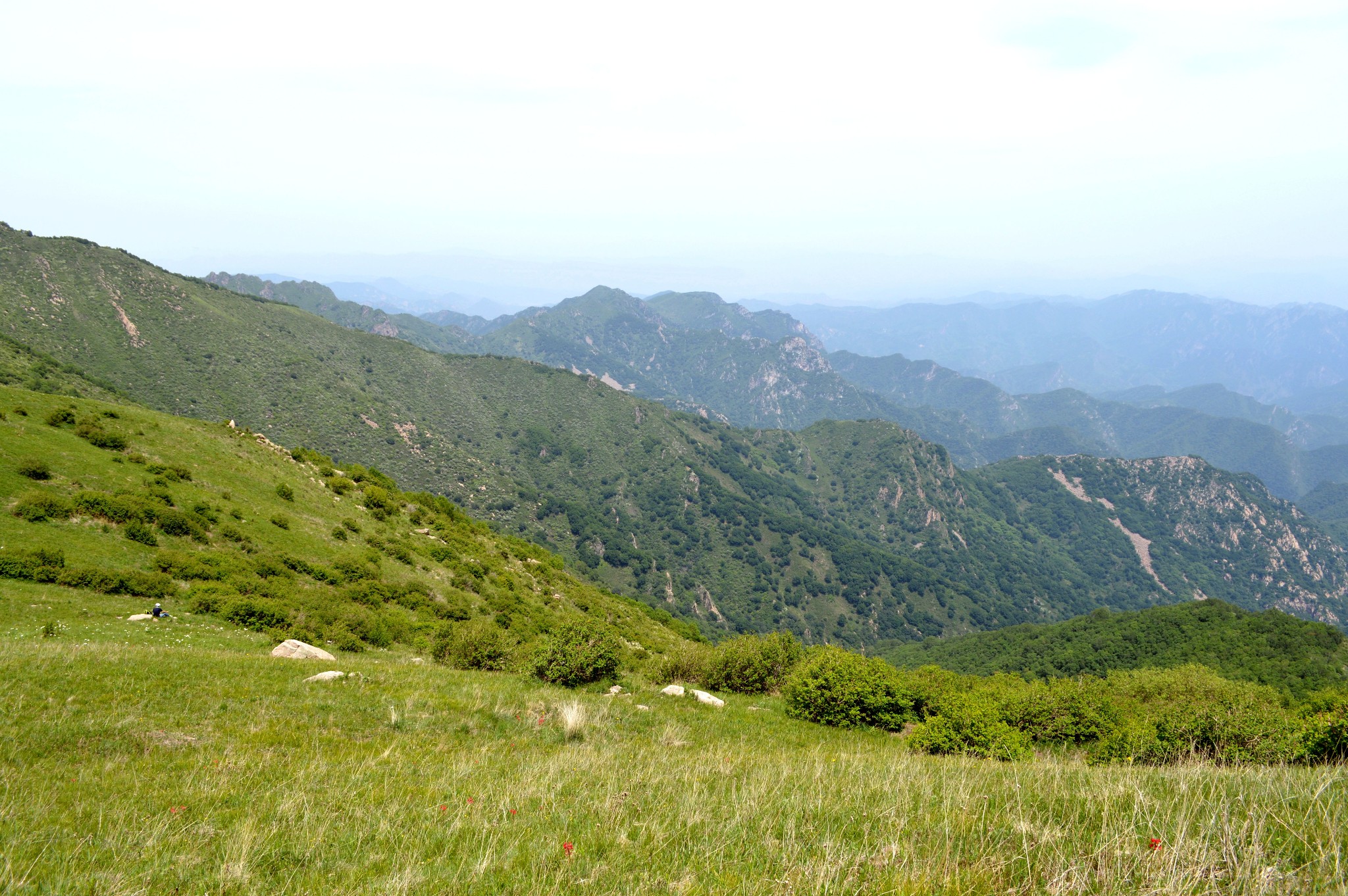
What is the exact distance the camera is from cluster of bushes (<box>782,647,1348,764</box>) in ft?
49.0

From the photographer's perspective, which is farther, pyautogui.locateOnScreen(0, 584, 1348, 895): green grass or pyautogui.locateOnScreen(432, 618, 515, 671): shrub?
pyautogui.locateOnScreen(432, 618, 515, 671): shrub

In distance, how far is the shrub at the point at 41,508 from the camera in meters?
27.1

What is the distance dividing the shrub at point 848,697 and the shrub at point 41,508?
3543 centimetres

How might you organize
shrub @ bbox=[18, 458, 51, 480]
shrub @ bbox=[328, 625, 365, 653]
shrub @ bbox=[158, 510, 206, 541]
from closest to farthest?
shrub @ bbox=[328, 625, 365, 653]
shrub @ bbox=[18, 458, 51, 480]
shrub @ bbox=[158, 510, 206, 541]

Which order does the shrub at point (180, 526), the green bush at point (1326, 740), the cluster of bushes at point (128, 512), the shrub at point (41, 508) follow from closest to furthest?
the green bush at point (1326, 740), the shrub at point (41, 508), the cluster of bushes at point (128, 512), the shrub at point (180, 526)

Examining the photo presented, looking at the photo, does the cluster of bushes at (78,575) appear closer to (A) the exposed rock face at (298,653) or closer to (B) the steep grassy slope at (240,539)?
(B) the steep grassy slope at (240,539)

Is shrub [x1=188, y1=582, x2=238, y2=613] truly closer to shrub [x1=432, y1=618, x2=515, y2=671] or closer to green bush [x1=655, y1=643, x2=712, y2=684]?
shrub [x1=432, y1=618, x2=515, y2=671]

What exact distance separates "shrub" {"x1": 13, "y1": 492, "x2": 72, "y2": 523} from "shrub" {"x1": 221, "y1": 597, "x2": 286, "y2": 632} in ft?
36.5

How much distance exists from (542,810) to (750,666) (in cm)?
1824

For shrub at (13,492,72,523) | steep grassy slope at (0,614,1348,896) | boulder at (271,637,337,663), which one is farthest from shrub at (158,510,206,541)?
steep grassy slope at (0,614,1348,896)

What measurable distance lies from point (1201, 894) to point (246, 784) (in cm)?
1243

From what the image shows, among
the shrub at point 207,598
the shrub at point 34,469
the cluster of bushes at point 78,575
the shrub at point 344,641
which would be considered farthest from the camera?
the shrub at point 34,469

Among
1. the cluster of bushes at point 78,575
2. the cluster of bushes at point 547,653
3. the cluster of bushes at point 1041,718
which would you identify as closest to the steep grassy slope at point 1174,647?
the cluster of bushes at point 1041,718

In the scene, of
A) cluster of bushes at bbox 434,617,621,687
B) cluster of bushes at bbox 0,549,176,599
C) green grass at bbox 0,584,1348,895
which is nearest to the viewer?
green grass at bbox 0,584,1348,895
